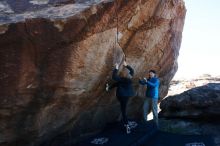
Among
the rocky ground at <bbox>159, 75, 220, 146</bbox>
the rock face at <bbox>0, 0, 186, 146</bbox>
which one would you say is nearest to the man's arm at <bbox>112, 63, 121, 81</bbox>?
the rock face at <bbox>0, 0, 186, 146</bbox>

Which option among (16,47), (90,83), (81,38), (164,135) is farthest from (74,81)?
(164,135)

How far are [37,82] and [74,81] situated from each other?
1.33 meters

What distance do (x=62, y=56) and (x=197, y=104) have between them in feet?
24.2

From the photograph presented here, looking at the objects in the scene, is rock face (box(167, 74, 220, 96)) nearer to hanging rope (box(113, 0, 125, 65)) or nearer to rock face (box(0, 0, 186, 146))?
rock face (box(0, 0, 186, 146))

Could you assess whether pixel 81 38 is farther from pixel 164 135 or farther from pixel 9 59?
pixel 164 135

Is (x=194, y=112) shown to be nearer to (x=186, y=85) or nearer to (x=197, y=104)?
(x=197, y=104)

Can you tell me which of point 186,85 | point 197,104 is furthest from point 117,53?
point 186,85

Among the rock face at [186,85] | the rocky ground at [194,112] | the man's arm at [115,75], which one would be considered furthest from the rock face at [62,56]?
the rock face at [186,85]

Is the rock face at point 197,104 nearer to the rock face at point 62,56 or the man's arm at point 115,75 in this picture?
the rock face at point 62,56

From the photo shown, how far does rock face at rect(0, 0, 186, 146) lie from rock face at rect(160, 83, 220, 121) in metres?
3.43

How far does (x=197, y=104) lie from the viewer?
1631 centimetres

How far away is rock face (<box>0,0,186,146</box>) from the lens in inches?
439

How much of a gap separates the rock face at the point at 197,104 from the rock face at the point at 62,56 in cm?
343

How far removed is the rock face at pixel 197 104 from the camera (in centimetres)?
1611
